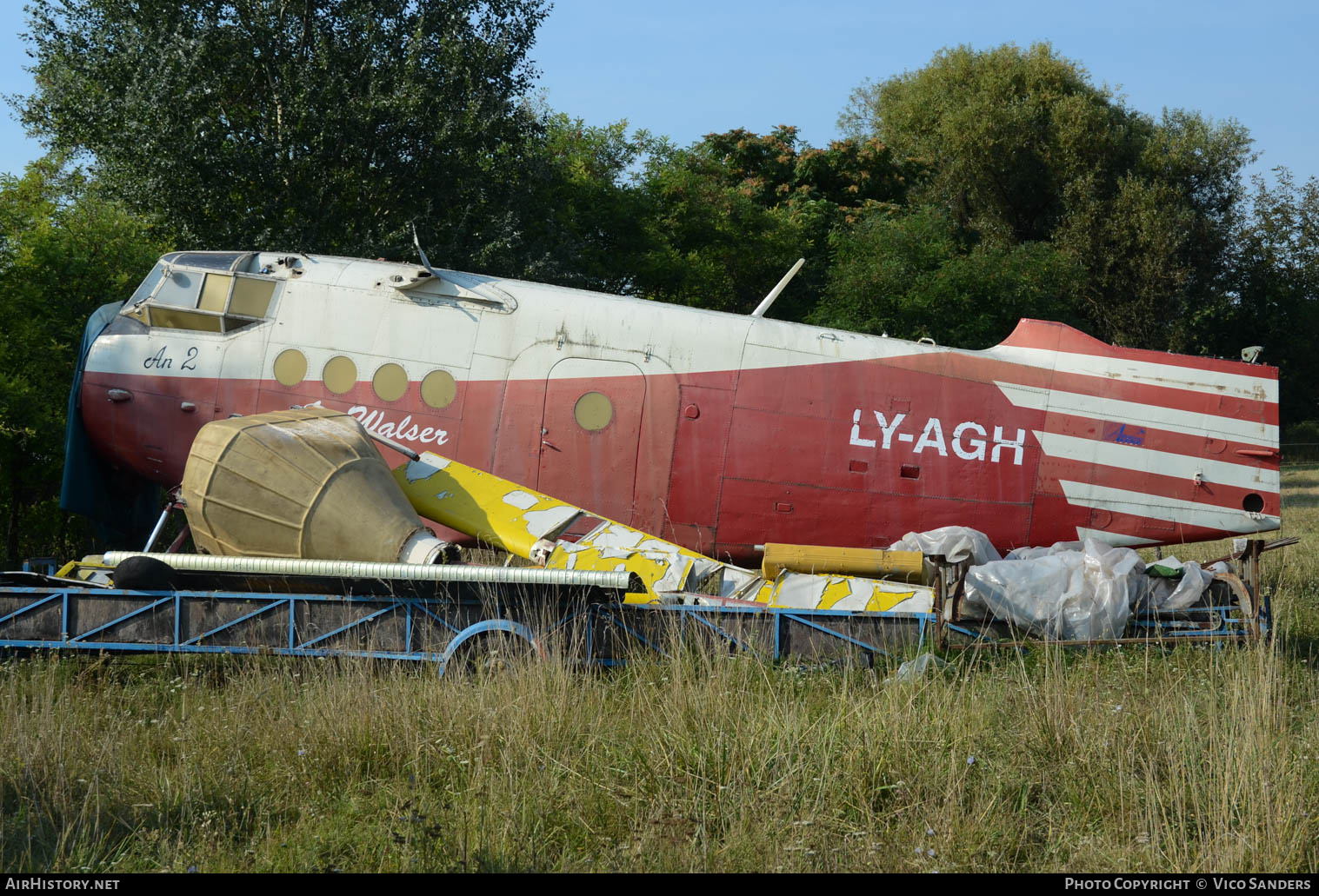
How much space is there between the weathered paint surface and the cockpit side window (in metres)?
3.07

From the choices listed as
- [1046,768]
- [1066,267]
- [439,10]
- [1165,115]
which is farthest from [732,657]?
[1165,115]

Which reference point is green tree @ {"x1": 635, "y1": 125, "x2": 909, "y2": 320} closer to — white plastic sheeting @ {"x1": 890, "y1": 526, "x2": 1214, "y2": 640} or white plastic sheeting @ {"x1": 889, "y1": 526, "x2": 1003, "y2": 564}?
white plastic sheeting @ {"x1": 889, "y1": 526, "x2": 1003, "y2": 564}

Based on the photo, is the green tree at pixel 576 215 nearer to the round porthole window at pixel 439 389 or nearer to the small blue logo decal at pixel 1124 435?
the round porthole window at pixel 439 389

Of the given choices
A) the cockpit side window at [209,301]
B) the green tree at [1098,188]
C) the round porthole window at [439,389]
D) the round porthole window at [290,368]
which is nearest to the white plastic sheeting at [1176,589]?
the round porthole window at [439,389]

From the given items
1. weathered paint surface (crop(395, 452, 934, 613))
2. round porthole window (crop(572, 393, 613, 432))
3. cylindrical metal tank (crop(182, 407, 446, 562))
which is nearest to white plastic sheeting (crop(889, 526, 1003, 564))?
weathered paint surface (crop(395, 452, 934, 613))

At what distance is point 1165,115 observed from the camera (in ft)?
135

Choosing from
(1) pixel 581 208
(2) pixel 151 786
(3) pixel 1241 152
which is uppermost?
(3) pixel 1241 152

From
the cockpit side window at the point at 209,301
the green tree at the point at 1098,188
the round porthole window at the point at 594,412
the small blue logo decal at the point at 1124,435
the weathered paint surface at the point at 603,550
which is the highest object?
the green tree at the point at 1098,188

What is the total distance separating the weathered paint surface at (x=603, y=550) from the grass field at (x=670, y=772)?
1020 mm

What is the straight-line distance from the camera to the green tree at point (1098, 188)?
124 feet

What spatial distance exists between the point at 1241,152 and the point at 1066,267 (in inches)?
574

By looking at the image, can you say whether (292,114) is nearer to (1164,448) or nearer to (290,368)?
(290,368)

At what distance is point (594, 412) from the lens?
10641 millimetres

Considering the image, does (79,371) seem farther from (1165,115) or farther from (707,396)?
(1165,115)
